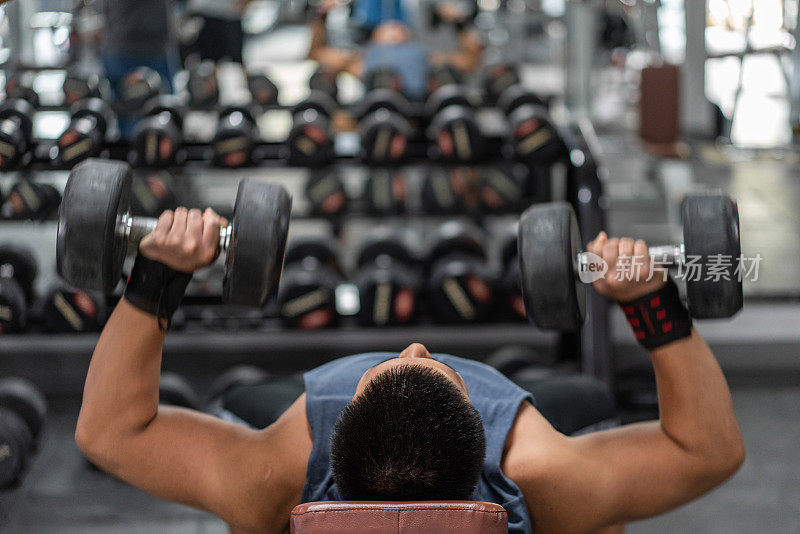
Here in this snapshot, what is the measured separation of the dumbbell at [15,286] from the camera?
1.90m

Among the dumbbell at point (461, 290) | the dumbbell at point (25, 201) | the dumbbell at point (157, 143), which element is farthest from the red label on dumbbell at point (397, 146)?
the dumbbell at point (25, 201)

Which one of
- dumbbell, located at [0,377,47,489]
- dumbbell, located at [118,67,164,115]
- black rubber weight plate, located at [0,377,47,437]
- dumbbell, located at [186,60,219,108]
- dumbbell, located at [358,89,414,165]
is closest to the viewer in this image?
dumbbell, located at [0,377,47,489]

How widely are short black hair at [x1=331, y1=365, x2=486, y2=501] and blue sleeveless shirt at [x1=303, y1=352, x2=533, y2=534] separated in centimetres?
9

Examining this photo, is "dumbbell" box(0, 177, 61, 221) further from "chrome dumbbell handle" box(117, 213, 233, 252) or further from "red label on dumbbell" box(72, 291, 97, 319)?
"chrome dumbbell handle" box(117, 213, 233, 252)

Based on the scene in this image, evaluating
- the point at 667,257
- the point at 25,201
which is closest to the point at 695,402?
the point at 667,257

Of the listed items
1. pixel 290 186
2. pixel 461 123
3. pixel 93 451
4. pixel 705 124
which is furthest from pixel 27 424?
pixel 705 124

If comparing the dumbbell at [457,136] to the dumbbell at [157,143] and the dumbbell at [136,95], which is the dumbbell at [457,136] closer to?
the dumbbell at [157,143]

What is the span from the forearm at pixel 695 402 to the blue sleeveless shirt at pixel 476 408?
195mm

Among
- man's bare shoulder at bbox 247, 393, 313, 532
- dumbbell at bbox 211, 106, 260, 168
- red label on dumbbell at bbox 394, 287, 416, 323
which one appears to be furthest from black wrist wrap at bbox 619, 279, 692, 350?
dumbbell at bbox 211, 106, 260, 168

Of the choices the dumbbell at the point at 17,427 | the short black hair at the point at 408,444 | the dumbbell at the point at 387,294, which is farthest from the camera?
the dumbbell at the point at 387,294

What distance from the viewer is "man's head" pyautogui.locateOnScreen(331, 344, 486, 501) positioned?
85 centimetres

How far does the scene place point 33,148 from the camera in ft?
6.89

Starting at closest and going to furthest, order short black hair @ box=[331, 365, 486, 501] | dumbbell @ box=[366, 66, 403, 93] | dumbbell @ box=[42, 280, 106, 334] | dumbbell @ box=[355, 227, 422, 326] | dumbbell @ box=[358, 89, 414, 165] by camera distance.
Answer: short black hair @ box=[331, 365, 486, 501], dumbbell @ box=[42, 280, 106, 334], dumbbell @ box=[355, 227, 422, 326], dumbbell @ box=[358, 89, 414, 165], dumbbell @ box=[366, 66, 403, 93]

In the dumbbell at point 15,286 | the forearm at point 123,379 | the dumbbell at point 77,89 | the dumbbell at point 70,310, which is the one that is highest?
the dumbbell at point 77,89
